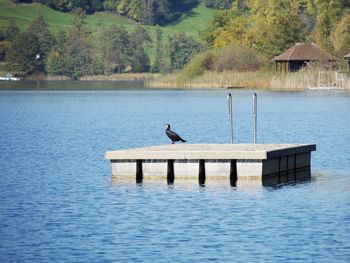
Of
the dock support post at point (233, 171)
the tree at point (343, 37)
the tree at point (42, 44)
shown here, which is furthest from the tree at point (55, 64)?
the dock support post at point (233, 171)

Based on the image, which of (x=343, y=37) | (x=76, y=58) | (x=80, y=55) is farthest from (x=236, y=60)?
(x=80, y=55)

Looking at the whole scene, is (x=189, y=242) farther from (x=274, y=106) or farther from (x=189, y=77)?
(x=189, y=77)

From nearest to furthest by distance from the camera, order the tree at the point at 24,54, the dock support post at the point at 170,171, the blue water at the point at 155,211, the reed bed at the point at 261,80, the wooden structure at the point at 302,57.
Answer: the blue water at the point at 155,211 < the dock support post at the point at 170,171 < the reed bed at the point at 261,80 < the wooden structure at the point at 302,57 < the tree at the point at 24,54

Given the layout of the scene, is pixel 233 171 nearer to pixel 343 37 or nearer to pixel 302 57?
pixel 302 57

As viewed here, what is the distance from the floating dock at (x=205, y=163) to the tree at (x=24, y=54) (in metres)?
163

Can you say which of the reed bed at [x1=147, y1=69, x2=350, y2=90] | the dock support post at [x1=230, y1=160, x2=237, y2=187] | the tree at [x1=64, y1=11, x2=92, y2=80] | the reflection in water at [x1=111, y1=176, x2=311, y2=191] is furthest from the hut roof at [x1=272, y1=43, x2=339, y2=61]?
the dock support post at [x1=230, y1=160, x2=237, y2=187]

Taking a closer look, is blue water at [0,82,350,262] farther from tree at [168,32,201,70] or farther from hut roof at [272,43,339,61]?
tree at [168,32,201,70]

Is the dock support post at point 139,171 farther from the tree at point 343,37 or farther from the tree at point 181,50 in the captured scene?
the tree at point 181,50

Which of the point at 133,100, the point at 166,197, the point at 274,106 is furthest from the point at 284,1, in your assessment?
the point at 166,197

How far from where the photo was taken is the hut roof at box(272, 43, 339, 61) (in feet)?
383

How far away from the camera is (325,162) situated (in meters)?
38.0

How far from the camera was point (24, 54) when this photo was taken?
193 meters

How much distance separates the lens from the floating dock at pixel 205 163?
3102cm

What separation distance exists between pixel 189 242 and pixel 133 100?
76.6m
